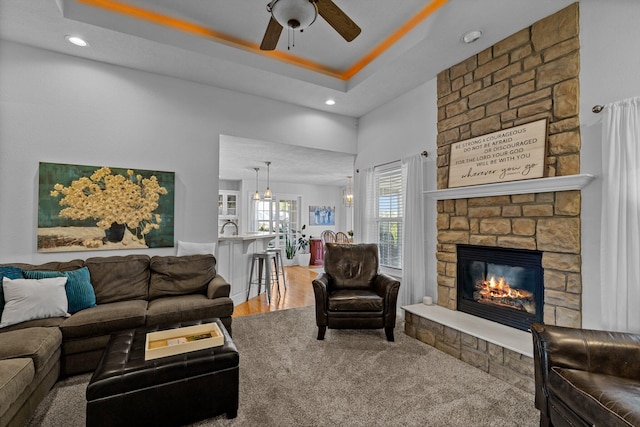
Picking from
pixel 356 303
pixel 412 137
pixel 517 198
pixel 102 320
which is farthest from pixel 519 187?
pixel 102 320

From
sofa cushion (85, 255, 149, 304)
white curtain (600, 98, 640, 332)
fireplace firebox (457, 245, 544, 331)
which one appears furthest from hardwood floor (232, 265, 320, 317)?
white curtain (600, 98, 640, 332)

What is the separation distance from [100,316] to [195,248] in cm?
126

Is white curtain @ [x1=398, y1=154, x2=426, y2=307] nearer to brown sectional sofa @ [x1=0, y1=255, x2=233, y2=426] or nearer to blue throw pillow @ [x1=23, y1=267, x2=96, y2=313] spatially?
brown sectional sofa @ [x1=0, y1=255, x2=233, y2=426]

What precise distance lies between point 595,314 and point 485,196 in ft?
4.16

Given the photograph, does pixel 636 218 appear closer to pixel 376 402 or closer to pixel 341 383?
pixel 376 402

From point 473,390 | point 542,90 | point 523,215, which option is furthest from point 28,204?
point 542,90

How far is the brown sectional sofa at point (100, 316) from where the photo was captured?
1.78m

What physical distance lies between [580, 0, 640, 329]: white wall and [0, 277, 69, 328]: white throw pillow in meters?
4.22

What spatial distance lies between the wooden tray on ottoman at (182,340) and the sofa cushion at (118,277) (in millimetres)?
1119

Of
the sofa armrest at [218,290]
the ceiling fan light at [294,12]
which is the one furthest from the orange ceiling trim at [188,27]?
the sofa armrest at [218,290]

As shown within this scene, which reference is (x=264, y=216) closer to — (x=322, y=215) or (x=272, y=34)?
(x=322, y=215)

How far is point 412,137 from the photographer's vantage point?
3982mm

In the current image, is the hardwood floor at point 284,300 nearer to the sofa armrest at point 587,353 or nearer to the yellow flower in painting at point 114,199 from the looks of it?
the yellow flower in painting at point 114,199

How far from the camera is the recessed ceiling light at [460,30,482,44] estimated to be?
Result: 275 centimetres
